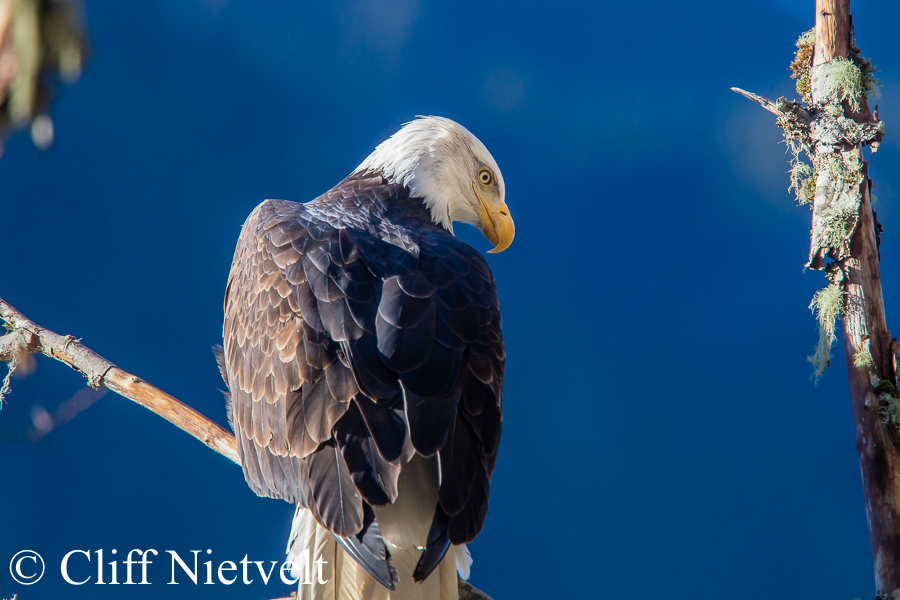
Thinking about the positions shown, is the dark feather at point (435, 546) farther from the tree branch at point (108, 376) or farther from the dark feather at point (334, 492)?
the tree branch at point (108, 376)

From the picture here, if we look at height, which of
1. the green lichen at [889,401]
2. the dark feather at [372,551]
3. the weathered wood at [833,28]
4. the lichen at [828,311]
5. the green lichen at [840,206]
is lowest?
the dark feather at [372,551]

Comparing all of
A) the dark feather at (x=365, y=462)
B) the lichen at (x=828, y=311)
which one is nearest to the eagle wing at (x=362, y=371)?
the dark feather at (x=365, y=462)

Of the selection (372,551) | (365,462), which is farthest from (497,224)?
(372,551)

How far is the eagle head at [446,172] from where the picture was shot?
2244 millimetres

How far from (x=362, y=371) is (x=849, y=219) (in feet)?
6.12

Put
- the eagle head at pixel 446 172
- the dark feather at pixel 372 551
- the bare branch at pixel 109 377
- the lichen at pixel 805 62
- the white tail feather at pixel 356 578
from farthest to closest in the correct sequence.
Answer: the lichen at pixel 805 62 < the eagle head at pixel 446 172 < the bare branch at pixel 109 377 < the white tail feather at pixel 356 578 < the dark feather at pixel 372 551

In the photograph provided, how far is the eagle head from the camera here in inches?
88.4

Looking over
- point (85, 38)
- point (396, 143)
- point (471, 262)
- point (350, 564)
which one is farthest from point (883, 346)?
point (85, 38)

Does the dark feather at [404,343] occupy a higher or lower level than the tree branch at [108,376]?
lower

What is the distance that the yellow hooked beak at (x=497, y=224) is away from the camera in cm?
241

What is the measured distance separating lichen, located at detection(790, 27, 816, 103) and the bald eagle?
1.64m

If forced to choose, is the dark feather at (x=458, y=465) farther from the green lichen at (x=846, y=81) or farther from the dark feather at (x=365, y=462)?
the green lichen at (x=846, y=81)

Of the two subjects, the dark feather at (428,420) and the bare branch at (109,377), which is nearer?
the dark feather at (428,420)

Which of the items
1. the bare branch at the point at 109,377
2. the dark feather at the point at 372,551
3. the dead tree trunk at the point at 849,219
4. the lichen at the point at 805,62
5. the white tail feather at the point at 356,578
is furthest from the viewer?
the lichen at the point at 805,62
